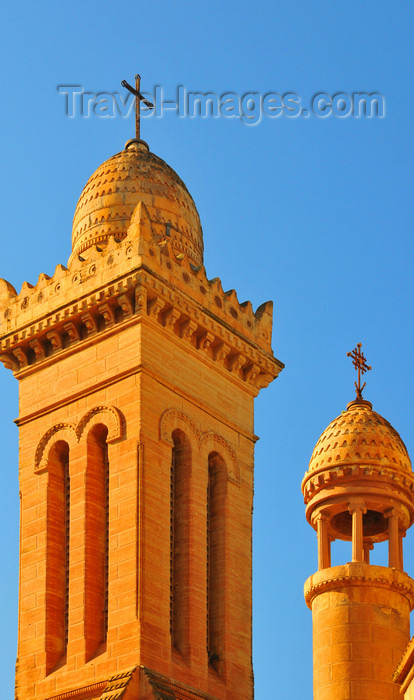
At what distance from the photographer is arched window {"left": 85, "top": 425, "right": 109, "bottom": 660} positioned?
34000 millimetres

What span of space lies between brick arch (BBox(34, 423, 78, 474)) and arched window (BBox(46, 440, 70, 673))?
0.32ft

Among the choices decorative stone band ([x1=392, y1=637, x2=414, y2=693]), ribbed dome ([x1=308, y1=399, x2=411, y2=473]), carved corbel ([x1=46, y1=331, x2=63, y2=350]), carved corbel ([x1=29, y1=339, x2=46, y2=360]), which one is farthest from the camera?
carved corbel ([x1=29, y1=339, x2=46, y2=360])

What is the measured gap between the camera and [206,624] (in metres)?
34.9

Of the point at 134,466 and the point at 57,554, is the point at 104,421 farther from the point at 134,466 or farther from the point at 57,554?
the point at 57,554

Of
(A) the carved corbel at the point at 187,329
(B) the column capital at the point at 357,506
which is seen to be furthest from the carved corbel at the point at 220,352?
(B) the column capital at the point at 357,506

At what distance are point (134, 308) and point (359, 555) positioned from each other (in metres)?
6.48

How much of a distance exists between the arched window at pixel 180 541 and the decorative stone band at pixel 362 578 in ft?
8.15

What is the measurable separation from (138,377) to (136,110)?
856cm

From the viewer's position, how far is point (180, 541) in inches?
1380

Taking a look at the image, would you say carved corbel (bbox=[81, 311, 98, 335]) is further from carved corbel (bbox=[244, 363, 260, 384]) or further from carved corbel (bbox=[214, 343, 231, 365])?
carved corbel (bbox=[244, 363, 260, 384])

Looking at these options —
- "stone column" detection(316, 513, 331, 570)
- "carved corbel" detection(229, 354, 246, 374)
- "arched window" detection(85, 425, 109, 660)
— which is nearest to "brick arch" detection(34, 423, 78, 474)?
"arched window" detection(85, 425, 109, 660)

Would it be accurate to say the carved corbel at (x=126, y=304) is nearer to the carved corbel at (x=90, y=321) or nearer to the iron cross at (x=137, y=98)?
the carved corbel at (x=90, y=321)

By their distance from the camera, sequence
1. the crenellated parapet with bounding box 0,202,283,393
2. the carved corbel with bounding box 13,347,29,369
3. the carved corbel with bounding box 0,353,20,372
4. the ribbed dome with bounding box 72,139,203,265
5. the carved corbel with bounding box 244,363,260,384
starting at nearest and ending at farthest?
the crenellated parapet with bounding box 0,202,283,393 < the carved corbel with bounding box 13,347,29,369 < the carved corbel with bounding box 0,353,20,372 < the carved corbel with bounding box 244,363,260,384 < the ribbed dome with bounding box 72,139,203,265

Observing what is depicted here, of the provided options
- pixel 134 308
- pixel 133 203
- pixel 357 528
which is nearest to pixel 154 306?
pixel 134 308
